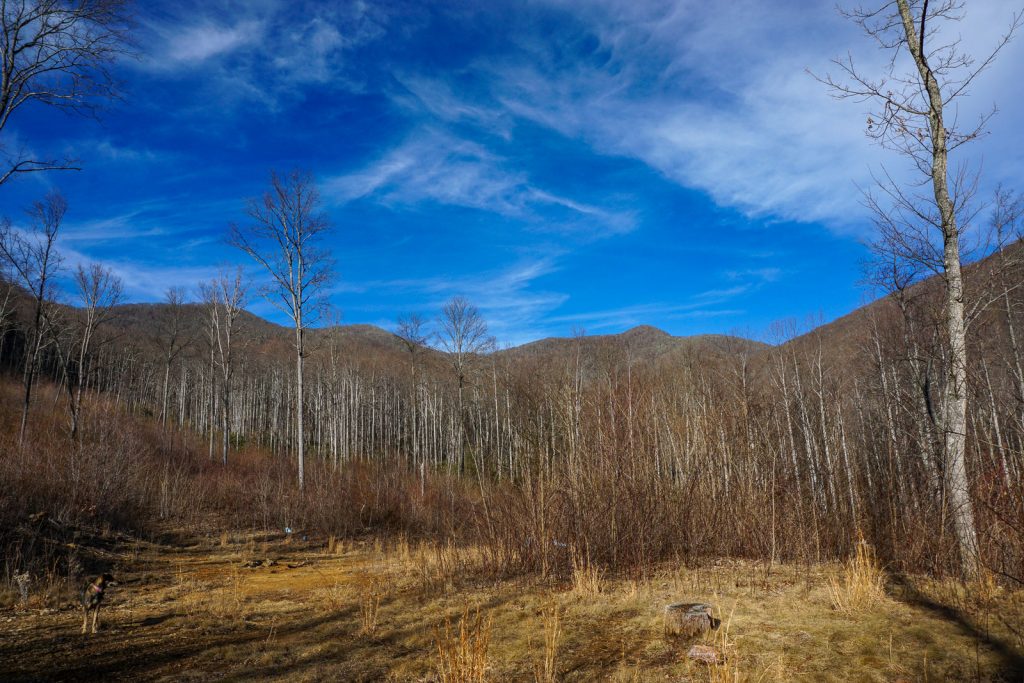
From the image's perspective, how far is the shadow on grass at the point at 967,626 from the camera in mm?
4203

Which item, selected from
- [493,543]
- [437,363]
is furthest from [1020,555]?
[437,363]

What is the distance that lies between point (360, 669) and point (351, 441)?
4433 centimetres

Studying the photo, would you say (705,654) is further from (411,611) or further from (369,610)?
(411,611)

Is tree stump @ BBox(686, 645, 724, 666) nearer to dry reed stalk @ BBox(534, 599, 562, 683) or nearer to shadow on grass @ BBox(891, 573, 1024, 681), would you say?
dry reed stalk @ BBox(534, 599, 562, 683)

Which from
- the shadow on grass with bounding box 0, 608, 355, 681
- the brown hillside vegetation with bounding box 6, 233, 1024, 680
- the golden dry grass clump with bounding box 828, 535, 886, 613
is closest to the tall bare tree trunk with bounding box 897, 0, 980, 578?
the brown hillside vegetation with bounding box 6, 233, 1024, 680

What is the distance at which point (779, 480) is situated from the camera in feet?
34.8

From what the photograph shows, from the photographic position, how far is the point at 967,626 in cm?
516

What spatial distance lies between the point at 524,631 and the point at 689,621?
1.86 m

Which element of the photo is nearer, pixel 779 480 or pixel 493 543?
pixel 493 543

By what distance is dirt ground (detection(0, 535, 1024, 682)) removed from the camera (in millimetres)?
4723

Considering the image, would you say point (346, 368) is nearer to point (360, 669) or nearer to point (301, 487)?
point (301, 487)

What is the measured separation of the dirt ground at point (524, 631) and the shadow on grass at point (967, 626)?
0.06 feet

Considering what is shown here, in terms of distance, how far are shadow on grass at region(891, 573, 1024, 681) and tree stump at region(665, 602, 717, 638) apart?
2271mm

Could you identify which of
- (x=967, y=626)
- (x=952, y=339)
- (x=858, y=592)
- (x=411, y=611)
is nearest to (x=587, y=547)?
(x=411, y=611)
